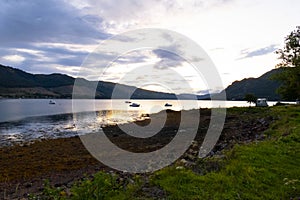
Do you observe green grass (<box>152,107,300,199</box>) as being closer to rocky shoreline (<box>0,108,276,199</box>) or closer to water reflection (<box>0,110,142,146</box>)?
rocky shoreline (<box>0,108,276,199</box>)

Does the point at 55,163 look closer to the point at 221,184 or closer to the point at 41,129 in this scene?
the point at 221,184

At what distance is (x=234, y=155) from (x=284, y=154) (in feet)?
7.61

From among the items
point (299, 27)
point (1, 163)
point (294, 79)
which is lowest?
point (1, 163)

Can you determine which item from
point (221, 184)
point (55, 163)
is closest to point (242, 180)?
point (221, 184)

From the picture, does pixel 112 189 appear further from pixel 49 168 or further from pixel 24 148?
pixel 24 148

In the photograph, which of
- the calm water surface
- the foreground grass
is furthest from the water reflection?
the foreground grass

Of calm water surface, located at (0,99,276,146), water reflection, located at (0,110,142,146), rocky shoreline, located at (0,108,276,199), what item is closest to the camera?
rocky shoreline, located at (0,108,276,199)

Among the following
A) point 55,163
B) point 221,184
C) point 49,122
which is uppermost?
point 221,184

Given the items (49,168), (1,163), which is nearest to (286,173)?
(49,168)

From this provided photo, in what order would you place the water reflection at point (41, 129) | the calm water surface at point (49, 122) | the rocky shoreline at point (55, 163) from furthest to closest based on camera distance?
1. the calm water surface at point (49, 122)
2. the water reflection at point (41, 129)
3. the rocky shoreline at point (55, 163)

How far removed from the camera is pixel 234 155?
1184cm

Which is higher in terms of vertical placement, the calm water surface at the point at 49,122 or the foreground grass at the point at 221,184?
the foreground grass at the point at 221,184

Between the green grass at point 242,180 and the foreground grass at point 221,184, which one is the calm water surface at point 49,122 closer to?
the foreground grass at point 221,184

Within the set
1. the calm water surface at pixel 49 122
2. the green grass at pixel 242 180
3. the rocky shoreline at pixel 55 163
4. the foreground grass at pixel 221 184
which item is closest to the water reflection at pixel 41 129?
the calm water surface at pixel 49 122
